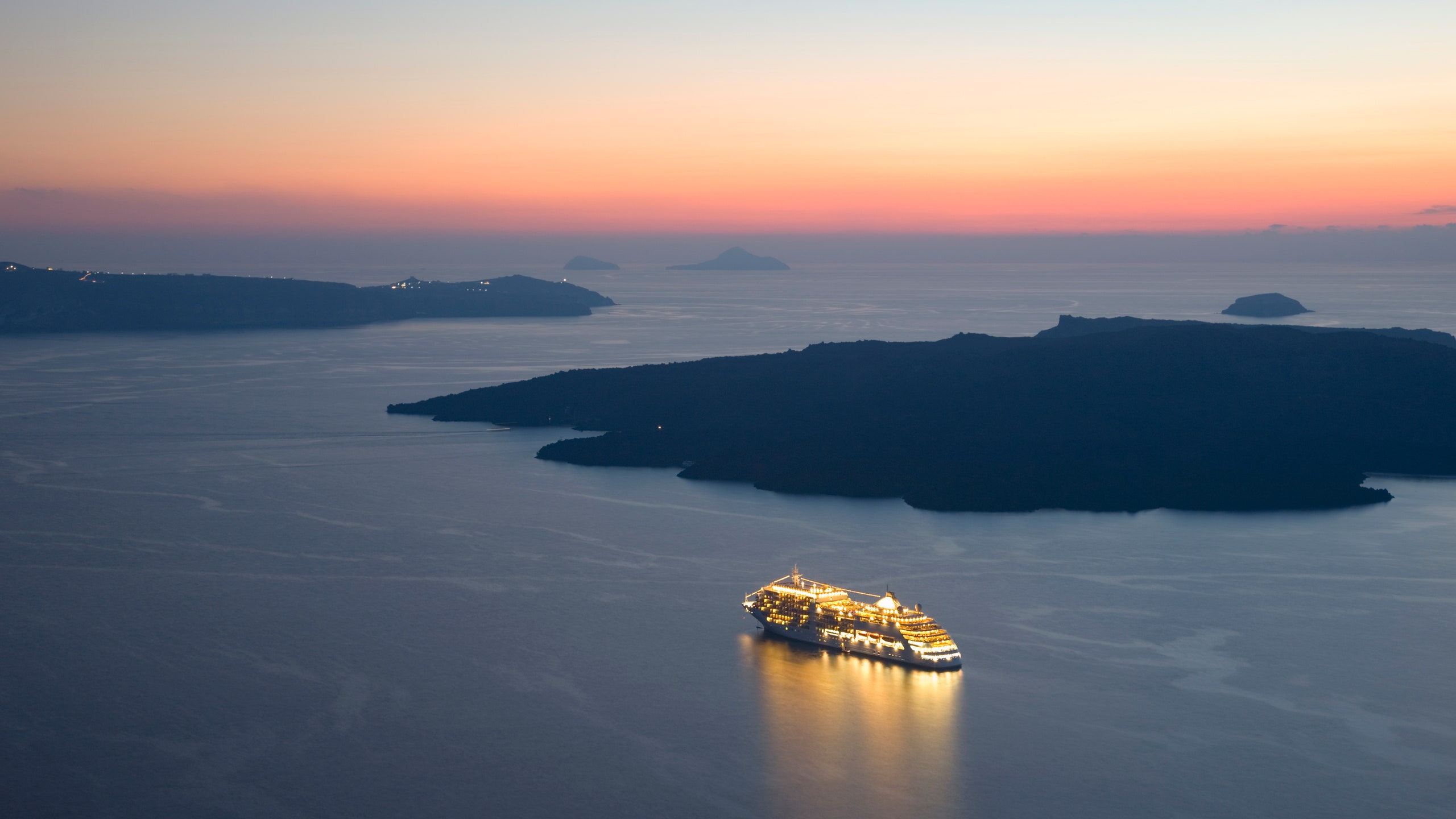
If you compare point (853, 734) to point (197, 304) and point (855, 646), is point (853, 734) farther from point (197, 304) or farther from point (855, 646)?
point (197, 304)

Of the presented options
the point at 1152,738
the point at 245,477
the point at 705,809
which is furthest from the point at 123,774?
the point at 245,477

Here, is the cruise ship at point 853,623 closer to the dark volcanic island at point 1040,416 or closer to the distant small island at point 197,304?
the dark volcanic island at point 1040,416

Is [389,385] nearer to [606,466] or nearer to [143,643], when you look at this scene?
[606,466]

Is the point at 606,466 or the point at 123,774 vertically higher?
the point at 606,466

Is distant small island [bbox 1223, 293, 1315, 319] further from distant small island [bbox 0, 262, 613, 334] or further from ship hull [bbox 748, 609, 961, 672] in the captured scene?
ship hull [bbox 748, 609, 961, 672]

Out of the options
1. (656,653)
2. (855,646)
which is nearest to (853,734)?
(855,646)

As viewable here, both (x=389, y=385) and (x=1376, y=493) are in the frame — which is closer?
(x=1376, y=493)

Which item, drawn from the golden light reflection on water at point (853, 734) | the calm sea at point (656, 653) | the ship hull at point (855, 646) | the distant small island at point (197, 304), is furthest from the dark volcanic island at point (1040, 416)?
the distant small island at point (197, 304)
